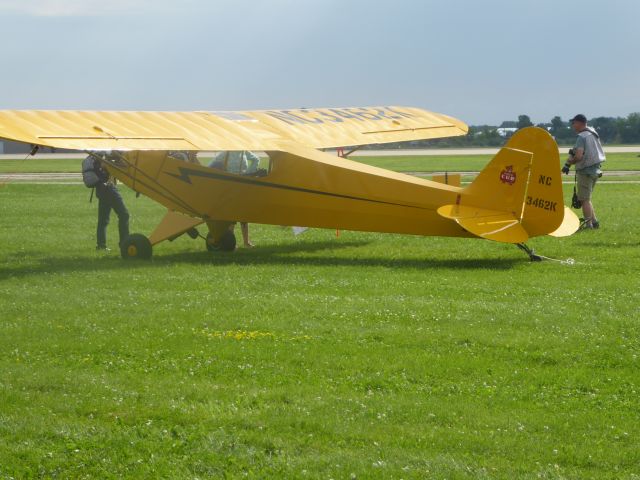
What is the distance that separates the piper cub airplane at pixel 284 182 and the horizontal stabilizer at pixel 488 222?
13mm

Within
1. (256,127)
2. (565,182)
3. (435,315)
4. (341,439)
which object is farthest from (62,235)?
(565,182)

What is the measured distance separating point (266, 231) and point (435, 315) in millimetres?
8449

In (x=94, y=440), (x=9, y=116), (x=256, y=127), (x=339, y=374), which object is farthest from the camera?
(x=256, y=127)

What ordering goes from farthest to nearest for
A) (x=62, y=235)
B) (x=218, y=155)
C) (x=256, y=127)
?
(x=62, y=235) < (x=256, y=127) < (x=218, y=155)

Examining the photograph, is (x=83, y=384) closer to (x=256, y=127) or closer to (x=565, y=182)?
(x=256, y=127)

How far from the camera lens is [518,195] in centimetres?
1248

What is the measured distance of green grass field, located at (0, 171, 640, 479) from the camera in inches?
227

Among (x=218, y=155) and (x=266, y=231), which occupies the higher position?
(x=218, y=155)

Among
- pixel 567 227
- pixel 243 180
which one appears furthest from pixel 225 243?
pixel 567 227

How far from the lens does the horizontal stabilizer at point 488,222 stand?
39.9 feet

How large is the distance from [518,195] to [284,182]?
3305 mm

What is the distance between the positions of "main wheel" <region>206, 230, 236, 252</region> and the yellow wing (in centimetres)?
156

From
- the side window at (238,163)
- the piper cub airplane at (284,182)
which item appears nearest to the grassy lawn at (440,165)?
the piper cub airplane at (284,182)

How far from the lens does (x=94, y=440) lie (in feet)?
19.8
